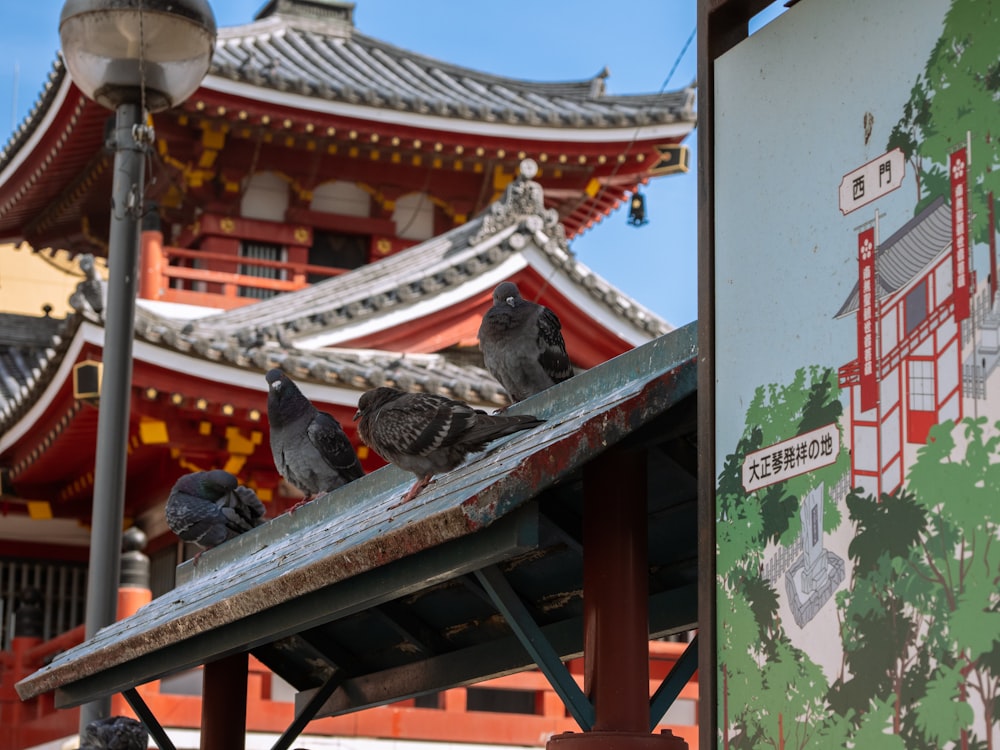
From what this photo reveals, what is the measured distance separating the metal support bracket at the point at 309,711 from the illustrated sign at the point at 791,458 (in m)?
3.86

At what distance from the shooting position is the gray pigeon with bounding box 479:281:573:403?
19.9ft

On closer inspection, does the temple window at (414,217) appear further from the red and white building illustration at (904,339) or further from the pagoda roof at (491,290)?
the red and white building illustration at (904,339)

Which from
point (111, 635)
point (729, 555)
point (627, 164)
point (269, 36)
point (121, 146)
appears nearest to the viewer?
point (729, 555)

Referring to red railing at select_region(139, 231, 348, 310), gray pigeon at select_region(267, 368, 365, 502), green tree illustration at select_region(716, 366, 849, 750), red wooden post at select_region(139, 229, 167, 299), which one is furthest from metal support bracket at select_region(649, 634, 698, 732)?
red wooden post at select_region(139, 229, 167, 299)

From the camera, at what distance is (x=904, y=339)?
124 inches

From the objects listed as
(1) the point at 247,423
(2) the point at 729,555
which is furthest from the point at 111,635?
(1) the point at 247,423

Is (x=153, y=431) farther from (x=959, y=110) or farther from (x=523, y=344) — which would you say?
(x=959, y=110)

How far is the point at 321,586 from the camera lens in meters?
4.30

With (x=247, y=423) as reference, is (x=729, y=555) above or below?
below

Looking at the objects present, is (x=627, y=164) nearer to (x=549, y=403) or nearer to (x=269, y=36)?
(x=269, y=36)

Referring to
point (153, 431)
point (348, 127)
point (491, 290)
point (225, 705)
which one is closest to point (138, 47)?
point (225, 705)

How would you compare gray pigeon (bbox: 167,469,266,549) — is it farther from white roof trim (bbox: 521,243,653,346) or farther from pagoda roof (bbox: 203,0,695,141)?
pagoda roof (bbox: 203,0,695,141)

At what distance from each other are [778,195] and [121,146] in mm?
4713

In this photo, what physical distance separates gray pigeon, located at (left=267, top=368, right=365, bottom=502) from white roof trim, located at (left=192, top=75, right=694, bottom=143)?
8.88m
